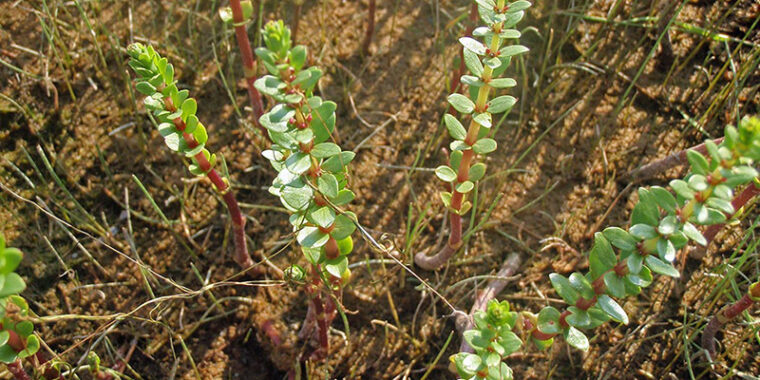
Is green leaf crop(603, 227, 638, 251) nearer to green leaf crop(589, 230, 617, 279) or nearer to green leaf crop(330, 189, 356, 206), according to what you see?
green leaf crop(589, 230, 617, 279)

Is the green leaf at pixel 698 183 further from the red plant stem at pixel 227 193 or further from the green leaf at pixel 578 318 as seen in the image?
the red plant stem at pixel 227 193

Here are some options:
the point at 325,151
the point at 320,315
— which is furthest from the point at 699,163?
the point at 320,315

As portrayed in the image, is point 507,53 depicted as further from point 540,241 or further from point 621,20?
point 621,20

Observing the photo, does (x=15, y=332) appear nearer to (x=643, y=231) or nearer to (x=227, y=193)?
(x=227, y=193)

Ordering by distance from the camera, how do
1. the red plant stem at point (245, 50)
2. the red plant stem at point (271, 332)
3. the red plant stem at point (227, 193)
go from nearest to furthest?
1. the red plant stem at point (227, 193)
2. the red plant stem at point (245, 50)
3. the red plant stem at point (271, 332)

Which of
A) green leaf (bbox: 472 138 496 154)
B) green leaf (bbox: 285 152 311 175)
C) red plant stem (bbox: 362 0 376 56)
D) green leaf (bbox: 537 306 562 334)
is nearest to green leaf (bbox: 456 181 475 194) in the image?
green leaf (bbox: 472 138 496 154)

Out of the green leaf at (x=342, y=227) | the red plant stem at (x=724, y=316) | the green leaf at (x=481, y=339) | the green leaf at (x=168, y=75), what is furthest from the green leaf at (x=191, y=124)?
the red plant stem at (x=724, y=316)
